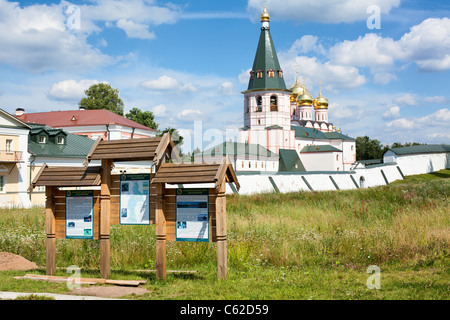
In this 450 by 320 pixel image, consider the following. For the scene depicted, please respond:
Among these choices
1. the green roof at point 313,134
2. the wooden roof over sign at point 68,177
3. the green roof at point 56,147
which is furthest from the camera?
the green roof at point 313,134

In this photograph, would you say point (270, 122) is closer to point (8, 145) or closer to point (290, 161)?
point (290, 161)

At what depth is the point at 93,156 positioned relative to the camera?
8375 millimetres

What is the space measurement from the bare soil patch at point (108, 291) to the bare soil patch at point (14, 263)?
2646 mm

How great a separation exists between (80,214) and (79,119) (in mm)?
42832

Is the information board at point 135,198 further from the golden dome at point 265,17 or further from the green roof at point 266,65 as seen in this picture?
the golden dome at point 265,17

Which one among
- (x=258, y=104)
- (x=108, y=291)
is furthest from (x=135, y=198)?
(x=258, y=104)

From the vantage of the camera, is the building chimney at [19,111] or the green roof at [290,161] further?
the green roof at [290,161]

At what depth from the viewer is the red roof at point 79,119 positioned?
1866 inches

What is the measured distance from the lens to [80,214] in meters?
8.66

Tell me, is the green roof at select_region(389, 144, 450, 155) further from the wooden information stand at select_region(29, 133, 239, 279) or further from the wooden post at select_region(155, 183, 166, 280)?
the wooden post at select_region(155, 183, 166, 280)

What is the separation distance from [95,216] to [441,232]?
707cm

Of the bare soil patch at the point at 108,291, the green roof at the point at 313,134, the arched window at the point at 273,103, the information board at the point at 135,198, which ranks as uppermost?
the arched window at the point at 273,103

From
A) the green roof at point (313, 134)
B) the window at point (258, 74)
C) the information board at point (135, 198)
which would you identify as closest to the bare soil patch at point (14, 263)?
the information board at point (135, 198)
